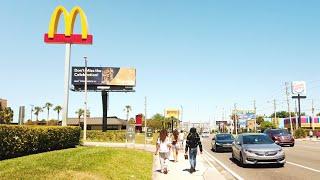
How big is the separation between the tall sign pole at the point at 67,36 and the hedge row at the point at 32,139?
4291mm

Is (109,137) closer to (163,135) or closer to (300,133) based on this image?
(163,135)

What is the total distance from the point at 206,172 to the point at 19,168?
23.9 ft

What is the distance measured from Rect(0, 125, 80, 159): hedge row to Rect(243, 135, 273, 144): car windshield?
402 inches

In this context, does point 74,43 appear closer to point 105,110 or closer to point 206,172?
point 206,172

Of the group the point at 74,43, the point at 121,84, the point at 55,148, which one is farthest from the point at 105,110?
the point at 55,148

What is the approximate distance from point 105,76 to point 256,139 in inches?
2353

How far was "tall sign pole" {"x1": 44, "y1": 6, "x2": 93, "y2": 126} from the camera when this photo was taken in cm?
3025

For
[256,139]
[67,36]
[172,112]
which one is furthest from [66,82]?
[172,112]

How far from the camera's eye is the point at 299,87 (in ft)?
345

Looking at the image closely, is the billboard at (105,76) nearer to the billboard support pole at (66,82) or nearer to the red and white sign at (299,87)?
the billboard support pole at (66,82)

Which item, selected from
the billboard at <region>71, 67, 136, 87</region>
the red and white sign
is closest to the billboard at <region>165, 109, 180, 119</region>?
the billboard at <region>71, 67, 136, 87</region>

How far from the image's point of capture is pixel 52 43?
1242 inches

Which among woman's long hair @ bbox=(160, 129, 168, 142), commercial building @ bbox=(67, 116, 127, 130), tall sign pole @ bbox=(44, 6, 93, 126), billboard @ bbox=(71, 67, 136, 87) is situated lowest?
woman's long hair @ bbox=(160, 129, 168, 142)

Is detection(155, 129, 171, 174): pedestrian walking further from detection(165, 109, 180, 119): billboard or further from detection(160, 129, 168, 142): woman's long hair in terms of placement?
detection(165, 109, 180, 119): billboard
